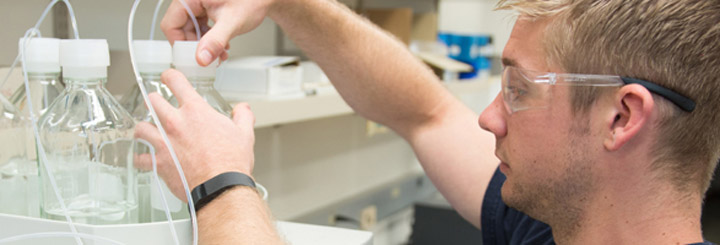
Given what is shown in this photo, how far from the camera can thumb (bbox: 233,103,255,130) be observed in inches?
32.9

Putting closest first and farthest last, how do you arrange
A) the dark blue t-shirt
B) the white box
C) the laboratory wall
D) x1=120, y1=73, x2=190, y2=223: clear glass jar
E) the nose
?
x1=120, y1=73, x2=190, y2=223: clear glass jar, the nose, the laboratory wall, the dark blue t-shirt, the white box

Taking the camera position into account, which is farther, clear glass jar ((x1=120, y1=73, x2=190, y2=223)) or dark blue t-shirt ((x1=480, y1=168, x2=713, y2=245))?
dark blue t-shirt ((x1=480, y1=168, x2=713, y2=245))

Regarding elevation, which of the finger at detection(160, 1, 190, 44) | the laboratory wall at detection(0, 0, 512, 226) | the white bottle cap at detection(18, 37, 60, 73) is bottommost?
the laboratory wall at detection(0, 0, 512, 226)

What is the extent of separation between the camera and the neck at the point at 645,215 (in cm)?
92

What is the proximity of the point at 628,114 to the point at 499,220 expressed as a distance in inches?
20.0

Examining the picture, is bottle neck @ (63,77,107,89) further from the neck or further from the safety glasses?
the neck

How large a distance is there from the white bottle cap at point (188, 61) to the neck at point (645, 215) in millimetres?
624

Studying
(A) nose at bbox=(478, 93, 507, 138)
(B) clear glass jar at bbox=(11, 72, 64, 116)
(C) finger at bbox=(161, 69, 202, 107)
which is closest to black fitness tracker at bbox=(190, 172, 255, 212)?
(C) finger at bbox=(161, 69, 202, 107)

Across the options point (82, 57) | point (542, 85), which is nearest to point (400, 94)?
point (542, 85)

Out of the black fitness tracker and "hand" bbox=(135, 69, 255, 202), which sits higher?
"hand" bbox=(135, 69, 255, 202)

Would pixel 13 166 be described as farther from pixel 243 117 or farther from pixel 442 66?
pixel 442 66

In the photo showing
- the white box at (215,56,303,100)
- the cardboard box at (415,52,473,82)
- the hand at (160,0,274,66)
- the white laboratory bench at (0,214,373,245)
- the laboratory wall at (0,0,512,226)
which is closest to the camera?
the white laboratory bench at (0,214,373,245)

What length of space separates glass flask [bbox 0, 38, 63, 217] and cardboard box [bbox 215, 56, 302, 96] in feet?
1.82

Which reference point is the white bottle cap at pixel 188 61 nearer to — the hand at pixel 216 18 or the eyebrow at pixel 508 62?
the hand at pixel 216 18
